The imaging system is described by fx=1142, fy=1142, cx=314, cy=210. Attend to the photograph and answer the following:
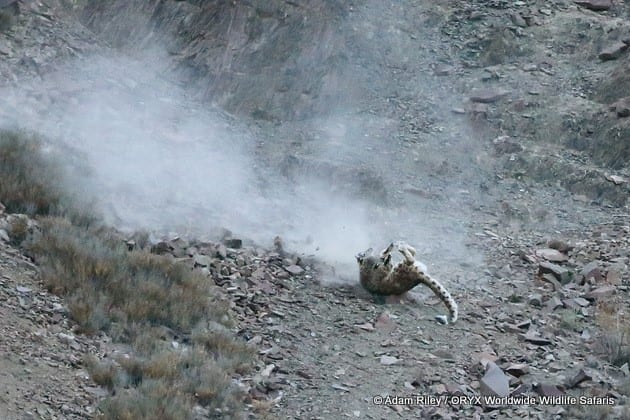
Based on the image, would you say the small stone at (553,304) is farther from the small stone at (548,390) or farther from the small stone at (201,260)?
the small stone at (201,260)

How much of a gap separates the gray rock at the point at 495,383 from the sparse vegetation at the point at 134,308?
6.41ft

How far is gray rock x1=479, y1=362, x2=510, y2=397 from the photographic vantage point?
947 centimetres

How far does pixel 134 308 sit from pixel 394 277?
2.68 m

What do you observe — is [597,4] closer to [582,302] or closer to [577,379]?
[582,302]

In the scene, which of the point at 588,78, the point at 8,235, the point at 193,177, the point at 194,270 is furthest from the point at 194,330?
the point at 588,78

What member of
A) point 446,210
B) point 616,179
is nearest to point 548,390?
point 446,210

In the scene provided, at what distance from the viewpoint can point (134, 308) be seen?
9.62m

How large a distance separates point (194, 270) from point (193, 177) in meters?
2.90

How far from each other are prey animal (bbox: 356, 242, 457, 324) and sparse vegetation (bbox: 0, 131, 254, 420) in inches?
65.4

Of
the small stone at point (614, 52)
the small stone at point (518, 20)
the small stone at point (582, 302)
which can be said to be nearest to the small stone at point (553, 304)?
the small stone at point (582, 302)

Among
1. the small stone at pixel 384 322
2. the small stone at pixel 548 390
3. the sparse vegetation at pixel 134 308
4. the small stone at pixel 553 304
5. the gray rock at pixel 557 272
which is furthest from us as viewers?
the gray rock at pixel 557 272

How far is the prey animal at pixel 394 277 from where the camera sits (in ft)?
36.0

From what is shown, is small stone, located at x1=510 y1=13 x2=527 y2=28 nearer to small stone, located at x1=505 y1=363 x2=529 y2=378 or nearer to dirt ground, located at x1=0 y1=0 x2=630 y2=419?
dirt ground, located at x1=0 y1=0 x2=630 y2=419

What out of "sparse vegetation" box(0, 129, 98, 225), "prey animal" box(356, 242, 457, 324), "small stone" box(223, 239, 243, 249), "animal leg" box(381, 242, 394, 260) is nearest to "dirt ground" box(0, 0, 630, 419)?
"prey animal" box(356, 242, 457, 324)
